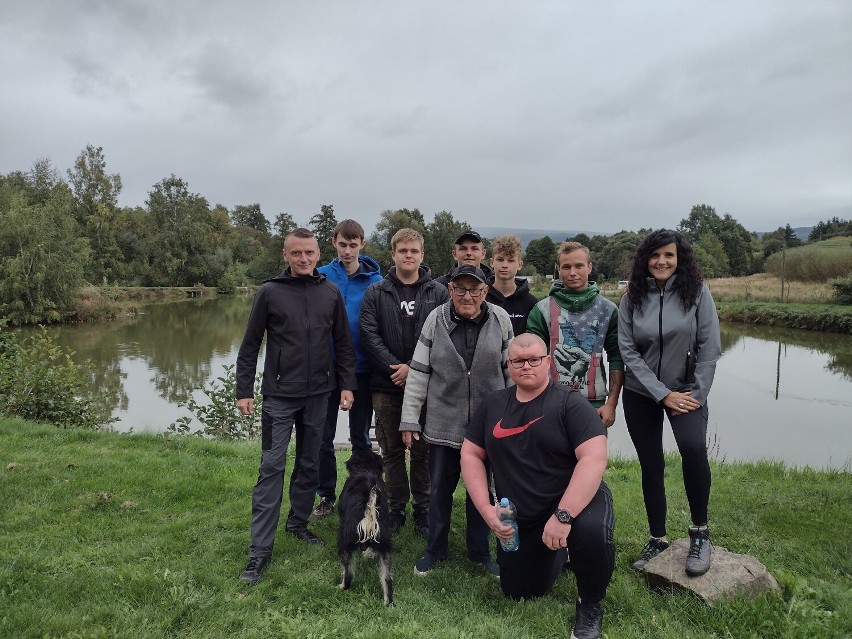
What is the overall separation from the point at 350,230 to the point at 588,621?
10.2 ft

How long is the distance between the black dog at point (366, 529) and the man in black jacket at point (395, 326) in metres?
0.69

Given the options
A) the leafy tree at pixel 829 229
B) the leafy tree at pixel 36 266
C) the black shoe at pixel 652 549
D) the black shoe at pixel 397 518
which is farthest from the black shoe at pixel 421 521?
the leafy tree at pixel 829 229

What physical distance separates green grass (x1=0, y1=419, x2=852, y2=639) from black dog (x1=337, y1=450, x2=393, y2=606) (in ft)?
0.44

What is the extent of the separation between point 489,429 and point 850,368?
19.1m

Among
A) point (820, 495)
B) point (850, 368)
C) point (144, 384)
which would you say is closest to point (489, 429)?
point (820, 495)

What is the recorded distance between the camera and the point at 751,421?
1120 cm

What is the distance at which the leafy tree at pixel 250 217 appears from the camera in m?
95.7

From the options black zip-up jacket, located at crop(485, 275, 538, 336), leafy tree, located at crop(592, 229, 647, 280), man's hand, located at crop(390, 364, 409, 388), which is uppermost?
leafy tree, located at crop(592, 229, 647, 280)

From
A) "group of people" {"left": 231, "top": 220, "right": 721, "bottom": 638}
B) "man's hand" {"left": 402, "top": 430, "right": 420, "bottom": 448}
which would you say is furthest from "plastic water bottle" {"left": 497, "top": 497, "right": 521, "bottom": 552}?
"man's hand" {"left": 402, "top": 430, "right": 420, "bottom": 448}

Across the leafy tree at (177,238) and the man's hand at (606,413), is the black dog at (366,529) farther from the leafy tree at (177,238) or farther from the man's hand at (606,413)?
the leafy tree at (177,238)

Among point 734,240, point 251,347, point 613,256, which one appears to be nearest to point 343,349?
point 251,347

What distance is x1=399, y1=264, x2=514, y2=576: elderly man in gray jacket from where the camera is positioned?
3414 mm

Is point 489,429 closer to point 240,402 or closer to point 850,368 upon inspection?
point 240,402

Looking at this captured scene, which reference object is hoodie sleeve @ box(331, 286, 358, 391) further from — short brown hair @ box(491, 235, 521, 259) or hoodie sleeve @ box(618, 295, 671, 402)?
hoodie sleeve @ box(618, 295, 671, 402)
